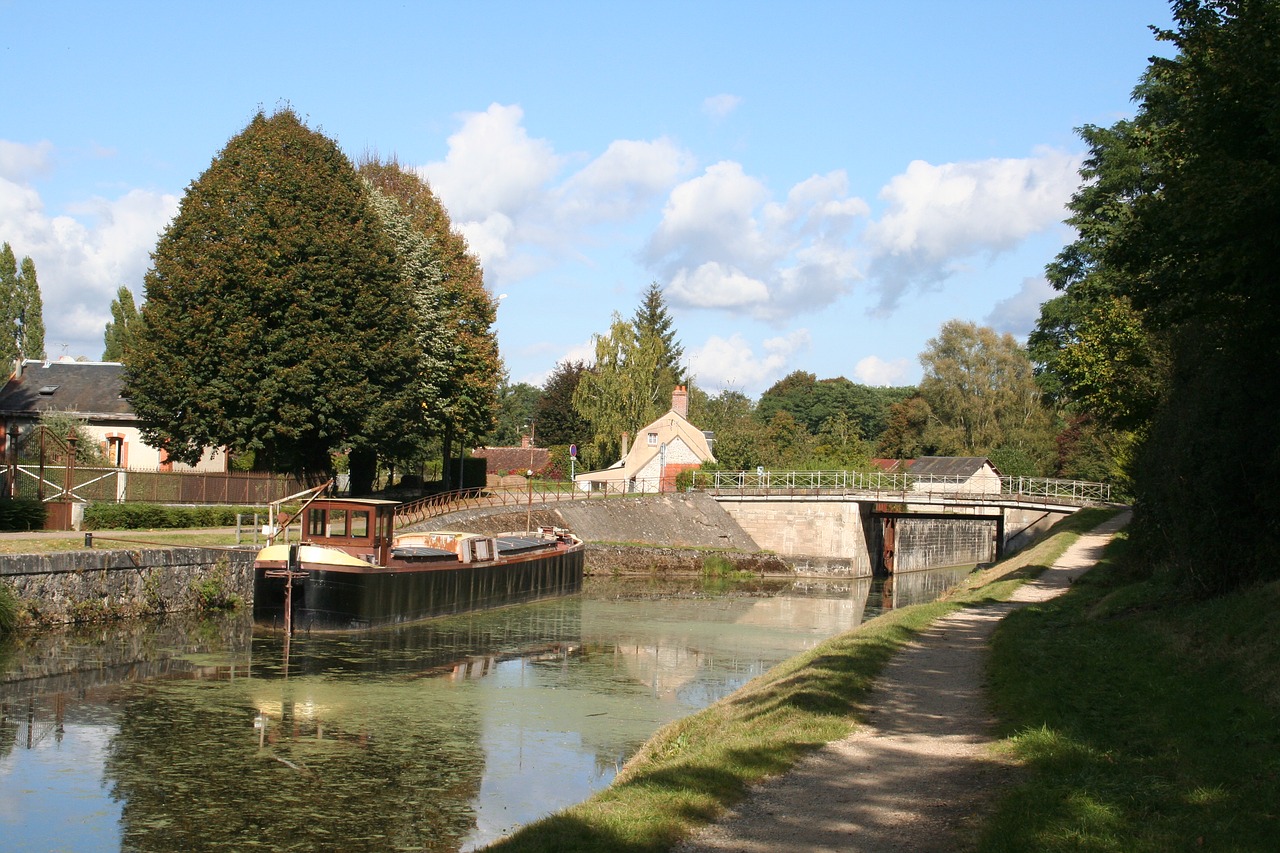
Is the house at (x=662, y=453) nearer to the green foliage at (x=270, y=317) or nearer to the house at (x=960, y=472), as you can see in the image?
the house at (x=960, y=472)

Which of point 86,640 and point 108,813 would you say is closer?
point 108,813

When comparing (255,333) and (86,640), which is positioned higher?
(255,333)

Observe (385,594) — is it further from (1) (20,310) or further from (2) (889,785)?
(1) (20,310)

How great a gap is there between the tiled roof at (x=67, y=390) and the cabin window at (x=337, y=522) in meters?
25.0

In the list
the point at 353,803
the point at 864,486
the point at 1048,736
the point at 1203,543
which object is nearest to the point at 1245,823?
the point at 1048,736

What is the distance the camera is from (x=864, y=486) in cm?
5678

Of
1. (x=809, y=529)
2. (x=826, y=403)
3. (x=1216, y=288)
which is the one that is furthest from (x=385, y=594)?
(x=826, y=403)

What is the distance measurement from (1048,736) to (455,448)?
60.6m

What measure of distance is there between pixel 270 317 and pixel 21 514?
11.0m

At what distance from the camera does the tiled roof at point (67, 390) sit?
163ft

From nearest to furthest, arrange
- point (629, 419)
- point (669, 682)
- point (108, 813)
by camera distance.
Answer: point (108, 813) < point (669, 682) < point (629, 419)

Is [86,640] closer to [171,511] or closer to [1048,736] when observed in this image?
[171,511]

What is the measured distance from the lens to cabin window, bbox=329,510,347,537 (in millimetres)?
27547

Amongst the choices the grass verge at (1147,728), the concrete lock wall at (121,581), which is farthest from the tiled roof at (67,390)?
the grass verge at (1147,728)
